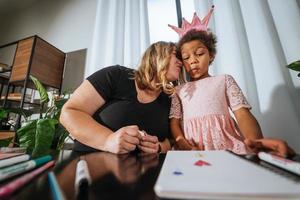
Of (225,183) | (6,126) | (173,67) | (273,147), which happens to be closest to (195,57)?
(173,67)

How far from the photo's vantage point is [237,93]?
65cm

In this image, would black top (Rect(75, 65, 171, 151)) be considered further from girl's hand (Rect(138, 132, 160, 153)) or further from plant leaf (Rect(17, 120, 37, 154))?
plant leaf (Rect(17, 120, 37, 154))

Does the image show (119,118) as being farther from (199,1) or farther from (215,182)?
(199,1)

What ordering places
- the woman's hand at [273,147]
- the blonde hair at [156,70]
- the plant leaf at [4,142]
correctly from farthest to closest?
1. the plant leaf at [4,142]
2. the blonde hair at [156,70]
3. the woman's hand at [273,147]

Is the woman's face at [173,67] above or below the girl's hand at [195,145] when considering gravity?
above

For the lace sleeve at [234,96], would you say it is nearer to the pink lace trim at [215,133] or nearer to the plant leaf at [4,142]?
the pink lace trim at [215,133]

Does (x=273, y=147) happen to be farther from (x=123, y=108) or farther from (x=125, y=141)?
(x=123, y=108)

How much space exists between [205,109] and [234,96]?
11cm

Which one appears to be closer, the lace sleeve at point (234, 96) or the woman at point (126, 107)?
the woman at point (126, 107)

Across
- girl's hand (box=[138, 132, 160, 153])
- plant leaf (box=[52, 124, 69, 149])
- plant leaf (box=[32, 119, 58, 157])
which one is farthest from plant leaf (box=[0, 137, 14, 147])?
girl's hand (box=[138, 132, 160, 153])

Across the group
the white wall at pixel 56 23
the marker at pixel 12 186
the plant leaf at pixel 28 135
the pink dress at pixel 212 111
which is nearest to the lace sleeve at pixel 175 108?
the pink dress at pixel 212 111

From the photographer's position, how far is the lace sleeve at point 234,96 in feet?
2.05

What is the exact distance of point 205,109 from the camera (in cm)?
68

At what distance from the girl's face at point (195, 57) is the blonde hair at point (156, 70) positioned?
2.6 inches
